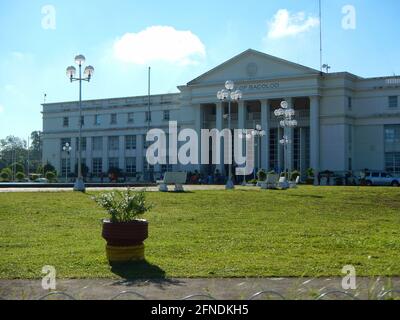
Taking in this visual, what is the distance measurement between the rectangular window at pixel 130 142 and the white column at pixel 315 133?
87.9 feet

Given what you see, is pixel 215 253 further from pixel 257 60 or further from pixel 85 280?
pixel 257 60

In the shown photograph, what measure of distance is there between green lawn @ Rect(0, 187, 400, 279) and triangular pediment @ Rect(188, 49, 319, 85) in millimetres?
41268

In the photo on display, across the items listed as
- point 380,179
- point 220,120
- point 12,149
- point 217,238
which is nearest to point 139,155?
point 220,120

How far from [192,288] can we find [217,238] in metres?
5.22

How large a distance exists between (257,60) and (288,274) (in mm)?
57752

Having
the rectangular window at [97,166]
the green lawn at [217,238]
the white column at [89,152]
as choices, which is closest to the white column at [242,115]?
the rectangular window at [97,166]

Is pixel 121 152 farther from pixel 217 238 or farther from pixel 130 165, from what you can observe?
pixel 217 238

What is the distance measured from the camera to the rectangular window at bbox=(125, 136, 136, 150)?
78.7 metres

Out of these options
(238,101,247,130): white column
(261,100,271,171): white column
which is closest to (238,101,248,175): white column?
(238,101,247,130): white column

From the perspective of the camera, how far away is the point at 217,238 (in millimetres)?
13570

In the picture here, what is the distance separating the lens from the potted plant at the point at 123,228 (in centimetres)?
1011

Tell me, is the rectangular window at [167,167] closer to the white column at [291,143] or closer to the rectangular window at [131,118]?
the rectangular window at [131,118]

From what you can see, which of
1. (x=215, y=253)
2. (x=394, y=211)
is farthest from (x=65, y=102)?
(x=215, y=253)
